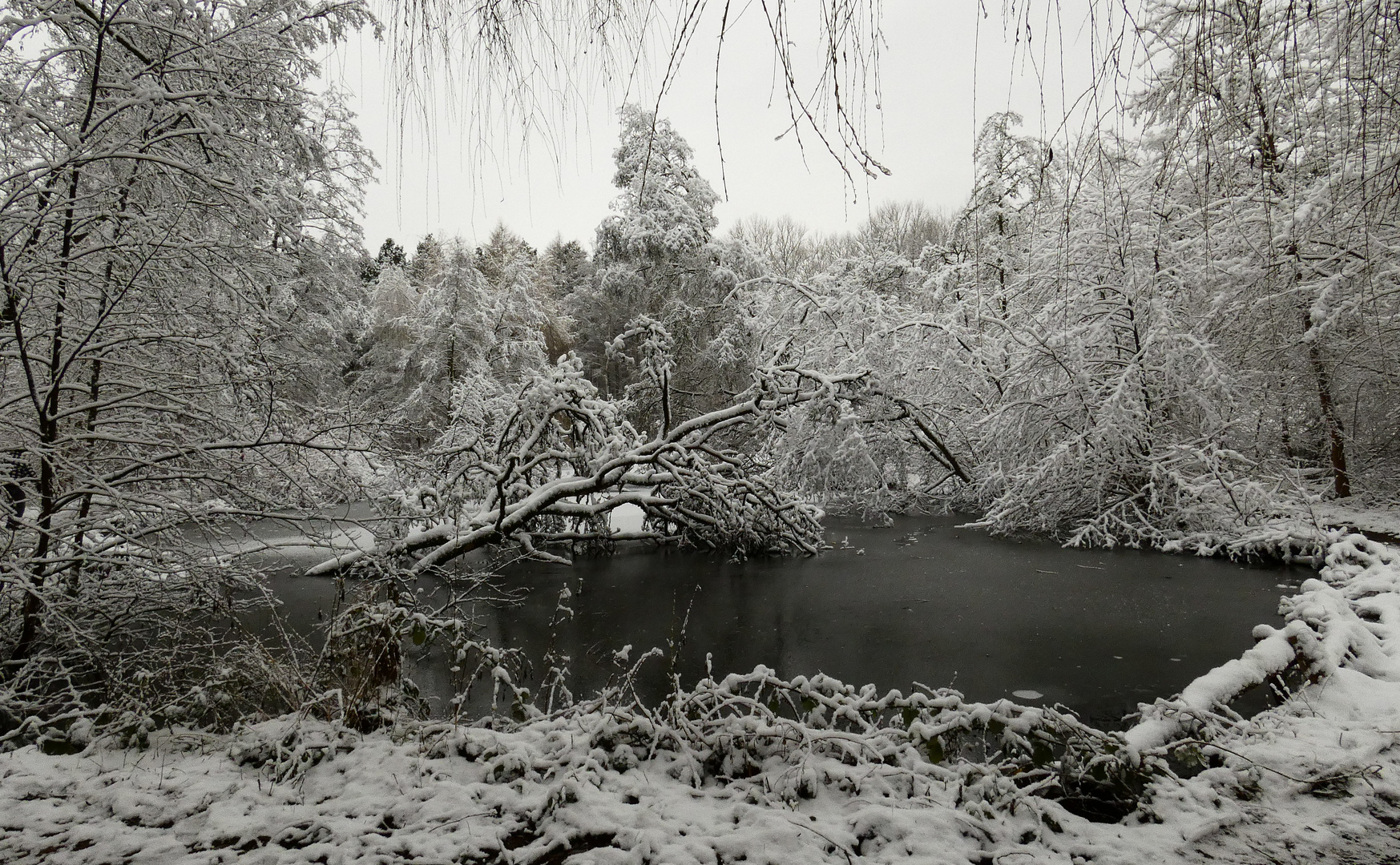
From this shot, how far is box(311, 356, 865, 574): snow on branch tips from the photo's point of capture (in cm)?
840

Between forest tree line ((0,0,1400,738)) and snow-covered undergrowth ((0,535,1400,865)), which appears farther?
forest tree line ((0,0,1400,738))

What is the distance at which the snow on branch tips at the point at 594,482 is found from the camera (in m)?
8.40

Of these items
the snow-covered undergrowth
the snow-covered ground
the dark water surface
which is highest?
the snow-covered ground

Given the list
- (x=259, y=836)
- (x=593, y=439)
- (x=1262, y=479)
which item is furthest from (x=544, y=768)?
(x=1262, y=479)

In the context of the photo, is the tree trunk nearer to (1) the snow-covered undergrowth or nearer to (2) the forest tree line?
(2) the forest tree line

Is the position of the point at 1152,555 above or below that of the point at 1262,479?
below

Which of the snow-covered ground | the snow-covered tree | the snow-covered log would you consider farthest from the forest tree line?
the snow-covered log

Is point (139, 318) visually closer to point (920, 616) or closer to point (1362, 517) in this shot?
point (920, 616)

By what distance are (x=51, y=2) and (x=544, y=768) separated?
4562 mm

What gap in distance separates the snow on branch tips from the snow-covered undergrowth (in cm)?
466

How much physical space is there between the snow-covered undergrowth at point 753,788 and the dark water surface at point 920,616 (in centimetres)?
138

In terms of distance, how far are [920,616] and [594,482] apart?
157 inches

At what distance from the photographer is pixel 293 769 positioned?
3139 mm

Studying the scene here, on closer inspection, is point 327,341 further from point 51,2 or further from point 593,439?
point 51,2
